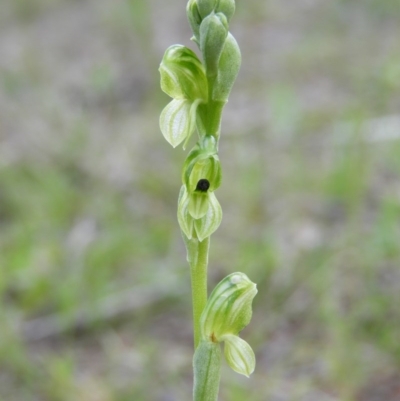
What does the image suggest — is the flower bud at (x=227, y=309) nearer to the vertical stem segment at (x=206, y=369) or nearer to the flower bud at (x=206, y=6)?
the vertical stem segment at (x=206, y=369)

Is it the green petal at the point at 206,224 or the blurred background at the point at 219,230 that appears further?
the blurred background at the point at 219,230

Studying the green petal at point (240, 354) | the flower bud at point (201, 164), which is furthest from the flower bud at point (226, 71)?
the green petal at point (240, 354)

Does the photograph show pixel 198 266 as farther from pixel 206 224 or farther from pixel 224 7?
pixel 224 7

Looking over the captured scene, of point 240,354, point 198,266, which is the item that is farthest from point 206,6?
point 240,354

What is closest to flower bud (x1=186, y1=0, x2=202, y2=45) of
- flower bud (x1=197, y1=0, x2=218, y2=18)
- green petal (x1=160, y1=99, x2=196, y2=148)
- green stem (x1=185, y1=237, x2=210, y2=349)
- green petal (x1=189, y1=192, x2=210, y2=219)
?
flower bud (x1=197, y1=0, x2=218, y2=18)

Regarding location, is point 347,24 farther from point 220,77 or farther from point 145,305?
point 220,77
